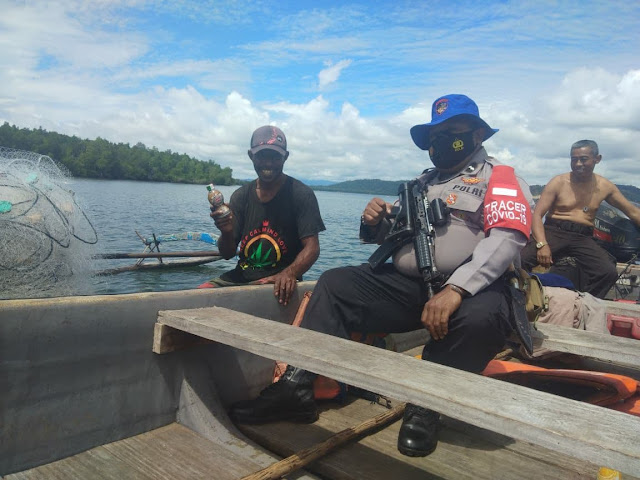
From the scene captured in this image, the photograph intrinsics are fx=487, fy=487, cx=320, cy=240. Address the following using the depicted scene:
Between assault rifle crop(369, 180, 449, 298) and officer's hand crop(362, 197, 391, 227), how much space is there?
0.15 feet

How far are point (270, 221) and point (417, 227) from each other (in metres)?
1.47

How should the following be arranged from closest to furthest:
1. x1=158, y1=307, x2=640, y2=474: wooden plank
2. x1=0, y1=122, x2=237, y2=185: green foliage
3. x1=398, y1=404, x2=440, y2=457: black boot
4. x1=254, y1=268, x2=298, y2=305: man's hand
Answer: x1=158, y1=307, x2=640, y2=474: wooden plank, x1=398, y1=404, x2=440, y2=457: black boot, x1=254, y1=268, x2=298, y2=305: man's hand, x1=0, y1=122, x2=237, y2=185: green foliage

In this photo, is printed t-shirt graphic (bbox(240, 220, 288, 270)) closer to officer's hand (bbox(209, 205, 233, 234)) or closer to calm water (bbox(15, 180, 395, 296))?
officer's hand (bbox(209, 205, 233, 234))

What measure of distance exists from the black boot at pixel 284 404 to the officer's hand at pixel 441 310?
2.65 feet

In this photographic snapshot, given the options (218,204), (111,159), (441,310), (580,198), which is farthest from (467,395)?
(111,159)

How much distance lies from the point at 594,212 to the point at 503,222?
4.38 m

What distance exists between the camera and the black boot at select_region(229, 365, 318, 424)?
2783mm

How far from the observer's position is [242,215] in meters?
4.19

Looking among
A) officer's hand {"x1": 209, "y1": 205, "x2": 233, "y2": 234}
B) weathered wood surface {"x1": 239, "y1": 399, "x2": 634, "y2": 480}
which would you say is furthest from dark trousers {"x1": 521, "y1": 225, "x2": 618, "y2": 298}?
officer's hand {"x1": 209, "y1": 205, "x2": 233, "y2": 234}

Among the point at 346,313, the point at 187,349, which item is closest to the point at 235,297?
the point at 187,349

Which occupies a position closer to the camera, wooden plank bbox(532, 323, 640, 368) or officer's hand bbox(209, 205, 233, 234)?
wooden plank bbox(532, 323, 640, 368)

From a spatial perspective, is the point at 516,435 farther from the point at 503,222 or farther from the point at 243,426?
the point at 243,426

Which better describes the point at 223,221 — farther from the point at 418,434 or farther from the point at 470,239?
the point at 418,434

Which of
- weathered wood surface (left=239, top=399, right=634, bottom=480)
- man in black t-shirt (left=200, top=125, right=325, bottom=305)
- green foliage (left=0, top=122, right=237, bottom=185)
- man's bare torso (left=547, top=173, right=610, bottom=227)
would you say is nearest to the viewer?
weathered wood surface (left=239, top=399, right=634, bottom=480)
